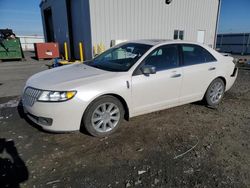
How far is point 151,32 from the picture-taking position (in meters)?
13.1

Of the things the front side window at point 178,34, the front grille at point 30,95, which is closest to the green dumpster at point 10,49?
the front side window at point 178,34

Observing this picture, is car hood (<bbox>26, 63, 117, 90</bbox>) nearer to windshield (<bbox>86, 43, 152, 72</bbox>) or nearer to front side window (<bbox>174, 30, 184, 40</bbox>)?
windshield (<bbox>86, 43, 152, 72</bbox>)

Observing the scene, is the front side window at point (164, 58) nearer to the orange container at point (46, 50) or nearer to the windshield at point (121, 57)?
the windshield at point (121, 57)

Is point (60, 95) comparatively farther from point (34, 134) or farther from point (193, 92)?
point (193, 92)

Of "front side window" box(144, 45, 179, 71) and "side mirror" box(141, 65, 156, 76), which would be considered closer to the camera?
"side mirror" box(141, 65, 156, 76)

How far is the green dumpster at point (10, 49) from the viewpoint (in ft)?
45.4

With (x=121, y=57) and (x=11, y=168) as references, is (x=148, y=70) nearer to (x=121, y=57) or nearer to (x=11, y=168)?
(x=121, y=57)

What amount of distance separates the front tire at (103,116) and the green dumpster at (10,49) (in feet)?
44.2

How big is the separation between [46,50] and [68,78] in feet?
43.8

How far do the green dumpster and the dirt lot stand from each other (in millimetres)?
11694

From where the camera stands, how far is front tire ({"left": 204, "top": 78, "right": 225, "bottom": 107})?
4660 millimetres

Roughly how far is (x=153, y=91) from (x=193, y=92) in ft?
3.78

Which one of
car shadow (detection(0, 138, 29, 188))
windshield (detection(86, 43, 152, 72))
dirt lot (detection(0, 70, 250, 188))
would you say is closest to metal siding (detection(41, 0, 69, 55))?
windshield (detection(86, 43, 152, 72))

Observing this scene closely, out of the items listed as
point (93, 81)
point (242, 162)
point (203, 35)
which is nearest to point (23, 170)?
point (93, 81)
